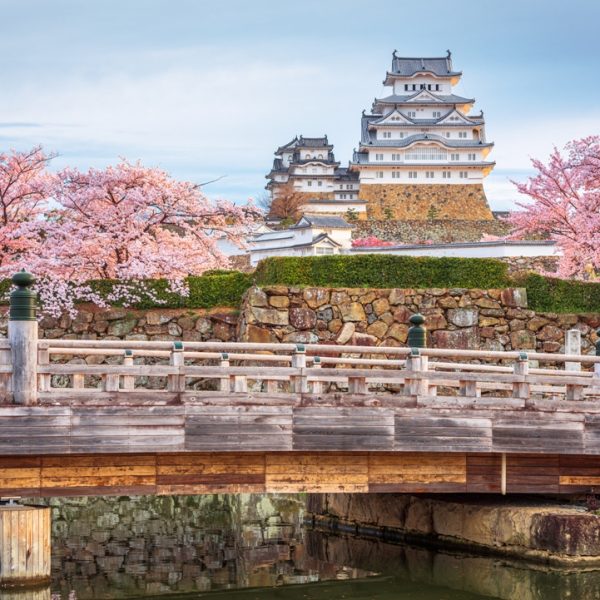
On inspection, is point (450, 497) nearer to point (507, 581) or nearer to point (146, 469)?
point (507, 581)

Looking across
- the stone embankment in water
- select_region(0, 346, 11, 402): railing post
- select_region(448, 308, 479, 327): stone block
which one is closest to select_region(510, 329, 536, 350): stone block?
select_region(448, 308, 479, 327): stone block

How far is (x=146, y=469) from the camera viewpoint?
49.2 feet

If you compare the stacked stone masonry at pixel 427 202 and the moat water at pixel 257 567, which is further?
the stacked stone masonry at pixel 427 202

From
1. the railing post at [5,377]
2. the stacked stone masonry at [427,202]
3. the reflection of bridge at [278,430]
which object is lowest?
the reflection of bridge at [278,430]

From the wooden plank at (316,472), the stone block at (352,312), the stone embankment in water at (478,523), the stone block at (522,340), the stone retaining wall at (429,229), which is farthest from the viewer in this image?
the stone retaining wall at (429,229)

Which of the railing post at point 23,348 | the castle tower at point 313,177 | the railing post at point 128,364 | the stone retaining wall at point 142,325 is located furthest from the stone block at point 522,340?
the castle tower at point 313,177

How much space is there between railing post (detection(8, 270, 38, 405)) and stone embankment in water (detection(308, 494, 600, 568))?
24.9 ft

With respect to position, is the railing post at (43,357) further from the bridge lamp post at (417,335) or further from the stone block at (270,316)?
the stone block at (270,316)

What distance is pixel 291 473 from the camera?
1580 centimetres

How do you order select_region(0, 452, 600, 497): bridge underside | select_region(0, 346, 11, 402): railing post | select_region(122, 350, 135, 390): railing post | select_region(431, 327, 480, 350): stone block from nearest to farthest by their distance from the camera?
1. select_region(0, 346, 11, 402): railing post
2. select_region(0, 452, 600, 497): bridge underside
3. select_region(122, 350, 135, 390): railing post
4. select_region(431, 327, 480, 350): stone block

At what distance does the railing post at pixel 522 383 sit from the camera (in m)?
Answer: 16.7

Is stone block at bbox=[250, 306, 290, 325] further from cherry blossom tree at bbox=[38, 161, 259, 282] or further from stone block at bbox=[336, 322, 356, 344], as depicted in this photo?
cherry blossom tree at bbox=[38, 161, 259, 282]

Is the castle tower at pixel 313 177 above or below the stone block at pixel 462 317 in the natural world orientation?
above

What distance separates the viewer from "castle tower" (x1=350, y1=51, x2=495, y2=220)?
74.8 m
